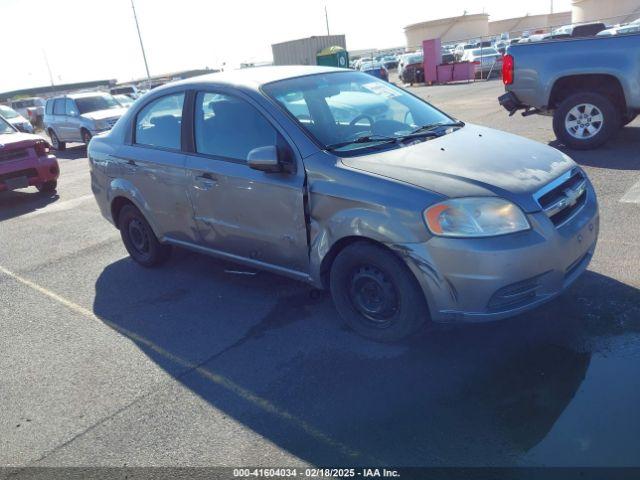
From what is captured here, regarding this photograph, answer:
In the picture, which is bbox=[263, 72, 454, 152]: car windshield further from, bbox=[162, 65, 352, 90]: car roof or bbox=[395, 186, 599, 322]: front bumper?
bbox=[395, 186, 599, 322]: front bumper

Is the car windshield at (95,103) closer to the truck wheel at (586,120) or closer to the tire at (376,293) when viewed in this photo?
the truck wheel at (586,120)

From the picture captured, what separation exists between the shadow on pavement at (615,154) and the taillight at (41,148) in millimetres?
8754

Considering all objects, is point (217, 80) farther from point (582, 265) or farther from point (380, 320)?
point (582, 265)

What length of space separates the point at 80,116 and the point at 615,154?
47.3 ft

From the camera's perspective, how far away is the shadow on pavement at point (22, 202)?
9.16 metres

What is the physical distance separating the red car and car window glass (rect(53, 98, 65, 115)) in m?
7.68

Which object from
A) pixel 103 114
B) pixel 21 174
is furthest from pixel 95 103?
pixel 21 174

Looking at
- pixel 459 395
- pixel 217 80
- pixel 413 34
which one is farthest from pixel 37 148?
pixel 413 34

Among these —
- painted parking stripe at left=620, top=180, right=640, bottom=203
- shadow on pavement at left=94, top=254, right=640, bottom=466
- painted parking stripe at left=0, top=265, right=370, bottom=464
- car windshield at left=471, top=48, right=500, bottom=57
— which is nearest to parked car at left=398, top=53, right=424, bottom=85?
car windshield at left=471, top=48, right=500, bottom=57

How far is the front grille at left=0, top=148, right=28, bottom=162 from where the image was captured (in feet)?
30.6

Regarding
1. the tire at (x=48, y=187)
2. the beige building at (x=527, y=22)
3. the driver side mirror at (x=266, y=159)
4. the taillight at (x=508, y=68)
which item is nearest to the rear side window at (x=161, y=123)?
the driver side mirror at (x=266, y=159)

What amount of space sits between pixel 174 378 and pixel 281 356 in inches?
28.3

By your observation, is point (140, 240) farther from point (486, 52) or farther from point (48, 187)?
point (486, 52)

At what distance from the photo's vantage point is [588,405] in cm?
290
